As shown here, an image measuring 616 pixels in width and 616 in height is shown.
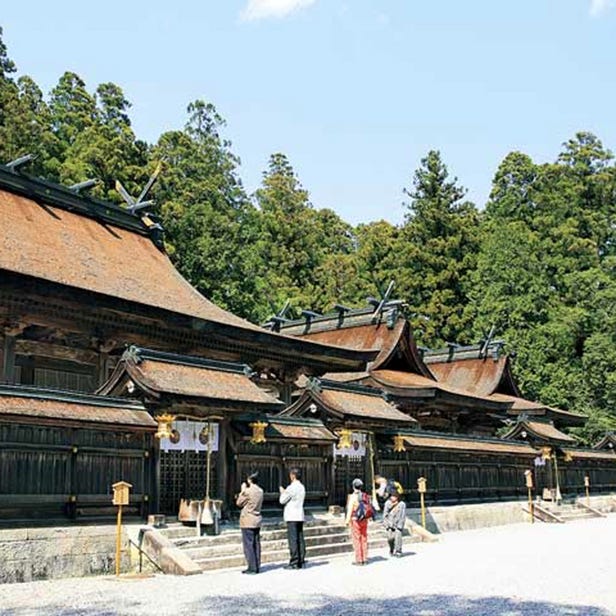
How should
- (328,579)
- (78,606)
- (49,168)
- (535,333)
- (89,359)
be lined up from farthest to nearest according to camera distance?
(535,333) < (49,168) < (89,359) < (328,579) < (78,606)

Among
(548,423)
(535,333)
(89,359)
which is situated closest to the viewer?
(89,359)

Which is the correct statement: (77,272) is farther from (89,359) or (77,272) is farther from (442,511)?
(442,511)

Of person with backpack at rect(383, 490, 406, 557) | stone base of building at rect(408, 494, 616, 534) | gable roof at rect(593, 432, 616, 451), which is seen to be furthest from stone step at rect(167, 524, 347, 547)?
gable roof at rect(593, 432, 616, 451)

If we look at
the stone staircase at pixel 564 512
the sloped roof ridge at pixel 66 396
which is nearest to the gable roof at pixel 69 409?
the sloped roof ridge at pixel 66 396

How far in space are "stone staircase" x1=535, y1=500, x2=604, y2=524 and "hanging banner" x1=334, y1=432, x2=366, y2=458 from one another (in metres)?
10.6

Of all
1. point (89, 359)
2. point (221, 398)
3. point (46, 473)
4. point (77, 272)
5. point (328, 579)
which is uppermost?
point (77, 272)

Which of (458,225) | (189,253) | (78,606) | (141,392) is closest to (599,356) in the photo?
(458,225)

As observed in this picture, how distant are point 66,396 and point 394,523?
7.03 m

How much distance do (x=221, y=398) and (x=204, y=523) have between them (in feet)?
7.55

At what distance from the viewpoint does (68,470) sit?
43.1 ft

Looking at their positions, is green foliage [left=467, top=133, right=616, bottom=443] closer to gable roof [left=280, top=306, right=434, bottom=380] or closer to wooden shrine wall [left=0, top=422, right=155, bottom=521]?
gable roof [left=280, top=306, right=434, bottom=380]

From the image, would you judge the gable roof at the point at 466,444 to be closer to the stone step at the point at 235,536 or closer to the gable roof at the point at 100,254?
the gable roof at the point at 100,254

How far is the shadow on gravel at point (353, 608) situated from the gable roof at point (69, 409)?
3.40 metres

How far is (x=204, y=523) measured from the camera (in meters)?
14.9
